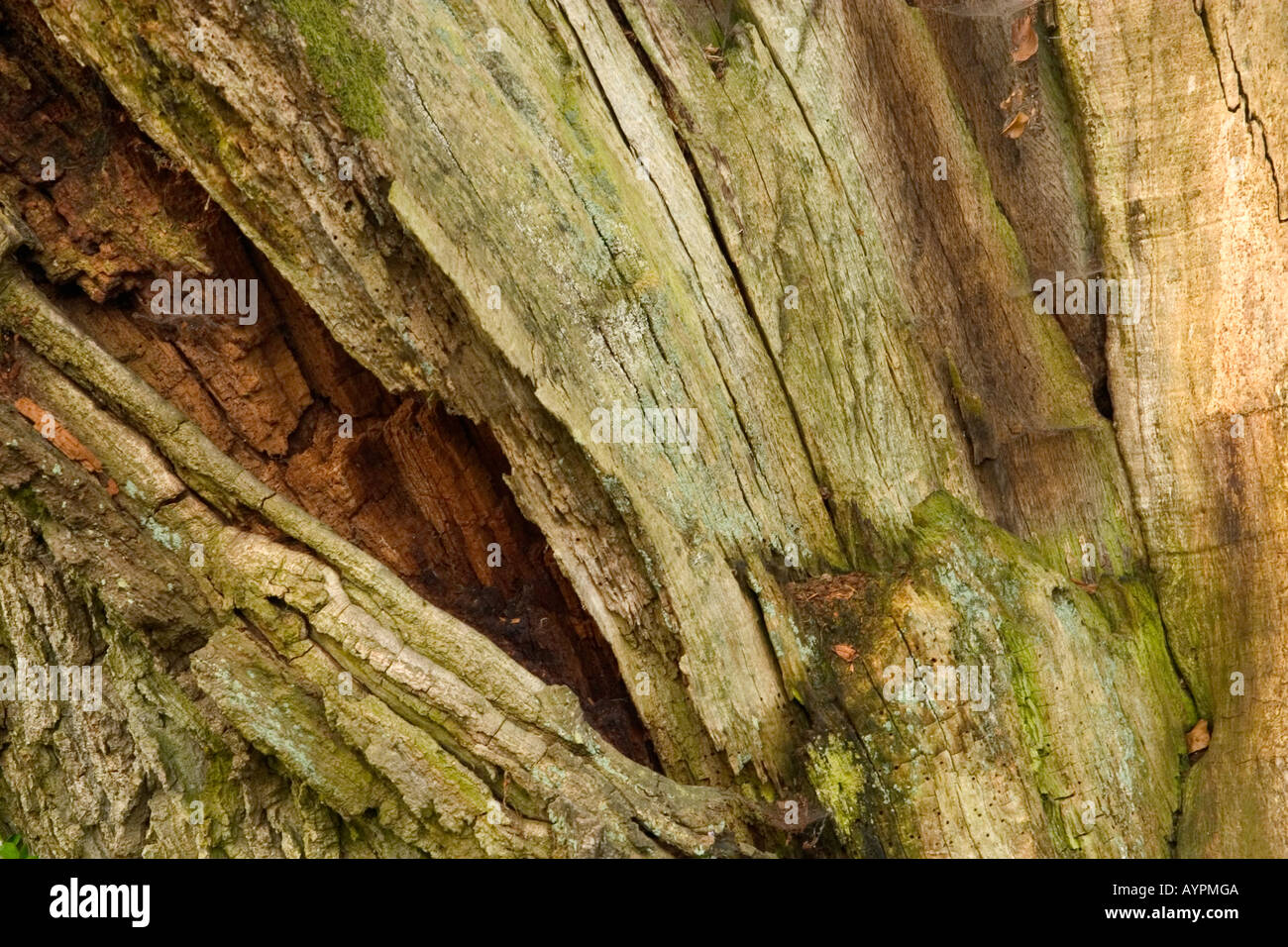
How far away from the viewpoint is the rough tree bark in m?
4.86

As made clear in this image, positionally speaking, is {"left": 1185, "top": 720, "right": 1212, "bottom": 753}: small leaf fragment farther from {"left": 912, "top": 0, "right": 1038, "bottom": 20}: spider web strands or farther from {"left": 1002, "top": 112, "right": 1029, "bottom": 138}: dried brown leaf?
{"left": 912, "top": 0, "right": 1038, "bottom": 20}: spider web strands

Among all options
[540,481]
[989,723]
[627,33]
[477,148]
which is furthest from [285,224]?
[989,723]

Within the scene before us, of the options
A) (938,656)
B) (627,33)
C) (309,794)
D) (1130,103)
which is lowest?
(309,794)

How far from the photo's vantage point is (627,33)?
5688mm

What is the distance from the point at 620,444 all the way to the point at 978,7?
3.40 meters

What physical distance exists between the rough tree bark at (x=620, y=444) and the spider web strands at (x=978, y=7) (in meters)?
0.02

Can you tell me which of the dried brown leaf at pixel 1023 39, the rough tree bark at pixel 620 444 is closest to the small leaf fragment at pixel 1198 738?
the rough tree bark at pixel 620 444

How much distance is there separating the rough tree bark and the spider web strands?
0.02 m

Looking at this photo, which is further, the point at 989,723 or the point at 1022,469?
the point at 1022,469

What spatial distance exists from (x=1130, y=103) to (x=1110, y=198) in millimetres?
524

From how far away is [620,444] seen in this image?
16.6 feet

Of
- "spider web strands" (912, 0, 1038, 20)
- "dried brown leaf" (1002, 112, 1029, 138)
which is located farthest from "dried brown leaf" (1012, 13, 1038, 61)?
"dried brown leaf" (1002, 112, 1029, 138)

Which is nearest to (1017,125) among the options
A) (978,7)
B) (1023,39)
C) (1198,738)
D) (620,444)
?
(1023,39)

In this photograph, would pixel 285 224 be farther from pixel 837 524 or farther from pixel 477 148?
pixel 837 524
